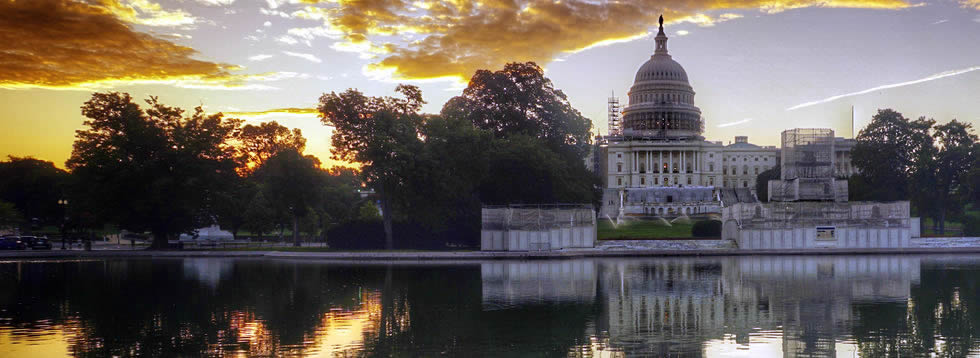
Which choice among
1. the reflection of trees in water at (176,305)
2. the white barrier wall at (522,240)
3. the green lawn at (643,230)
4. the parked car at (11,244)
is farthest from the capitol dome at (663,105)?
the reflection of trees in water at (176,305)

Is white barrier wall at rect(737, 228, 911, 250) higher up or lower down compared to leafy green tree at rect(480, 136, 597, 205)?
lower down

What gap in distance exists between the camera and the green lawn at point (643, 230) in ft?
229

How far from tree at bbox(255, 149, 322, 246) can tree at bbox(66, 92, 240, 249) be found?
566 centimetres

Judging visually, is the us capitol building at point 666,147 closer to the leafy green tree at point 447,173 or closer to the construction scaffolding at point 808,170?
the construction scaffolding at point 808,170

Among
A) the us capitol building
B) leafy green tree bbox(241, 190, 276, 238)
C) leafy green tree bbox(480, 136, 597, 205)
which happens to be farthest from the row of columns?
leafy green tree bbox(241, 190, 276, 238)

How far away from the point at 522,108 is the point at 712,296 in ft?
165

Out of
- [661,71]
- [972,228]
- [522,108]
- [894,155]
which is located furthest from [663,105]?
[972,228]

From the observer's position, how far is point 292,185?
6306cm

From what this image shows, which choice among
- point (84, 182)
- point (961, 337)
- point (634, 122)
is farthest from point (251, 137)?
point (634, 122)

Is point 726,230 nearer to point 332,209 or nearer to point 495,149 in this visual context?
point 495,149

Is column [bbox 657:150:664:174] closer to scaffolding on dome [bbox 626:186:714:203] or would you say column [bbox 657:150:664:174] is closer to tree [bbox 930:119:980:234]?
scaffolding on dome [bbox 626:186:714:203]

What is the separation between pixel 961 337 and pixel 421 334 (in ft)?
44.7

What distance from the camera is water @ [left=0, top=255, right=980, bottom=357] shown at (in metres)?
19.4

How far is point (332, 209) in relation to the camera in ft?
239
